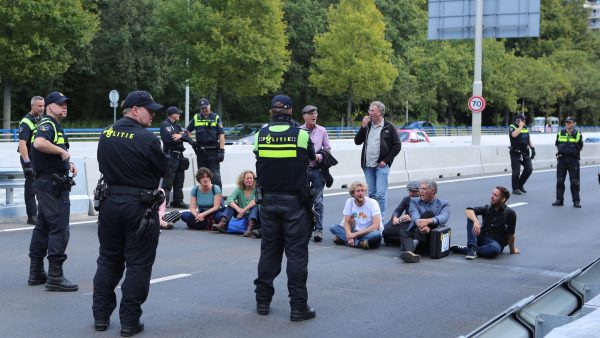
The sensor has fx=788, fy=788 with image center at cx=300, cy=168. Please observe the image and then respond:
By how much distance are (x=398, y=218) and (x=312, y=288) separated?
258 cm

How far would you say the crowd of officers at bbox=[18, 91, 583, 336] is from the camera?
598 centimetres

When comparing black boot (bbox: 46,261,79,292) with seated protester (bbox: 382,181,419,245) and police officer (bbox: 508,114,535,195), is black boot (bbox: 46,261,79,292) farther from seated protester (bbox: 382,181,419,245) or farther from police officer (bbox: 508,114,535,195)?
police officer (bbox: 508,114,535,195)

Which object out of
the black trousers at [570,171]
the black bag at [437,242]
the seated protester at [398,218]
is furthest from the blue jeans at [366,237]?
the black trousers at [570,171]

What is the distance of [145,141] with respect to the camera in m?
5.95

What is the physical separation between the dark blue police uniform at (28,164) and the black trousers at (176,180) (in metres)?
2.80

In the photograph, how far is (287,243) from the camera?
6.71 m

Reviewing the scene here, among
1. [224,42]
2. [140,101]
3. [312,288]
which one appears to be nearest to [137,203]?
[140,101]

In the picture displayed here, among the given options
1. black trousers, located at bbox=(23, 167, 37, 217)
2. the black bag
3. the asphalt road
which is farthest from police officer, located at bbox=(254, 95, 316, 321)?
black trousers, located at bbox=(23, 167, 37, 217)

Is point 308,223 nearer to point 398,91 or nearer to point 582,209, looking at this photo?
point 582,209

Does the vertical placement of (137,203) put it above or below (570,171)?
above

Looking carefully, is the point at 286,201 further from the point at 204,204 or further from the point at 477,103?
the point at 477,103

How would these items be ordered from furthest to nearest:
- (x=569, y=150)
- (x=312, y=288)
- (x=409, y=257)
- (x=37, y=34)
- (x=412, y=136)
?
(x=37, y=34), (x=412, y=136), (x=569, y=150), (x=409, y=257), (x=312, y=288)

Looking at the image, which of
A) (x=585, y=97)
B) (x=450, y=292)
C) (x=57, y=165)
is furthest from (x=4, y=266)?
(x=585, y=97)

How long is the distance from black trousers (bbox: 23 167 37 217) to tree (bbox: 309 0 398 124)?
45.8m
